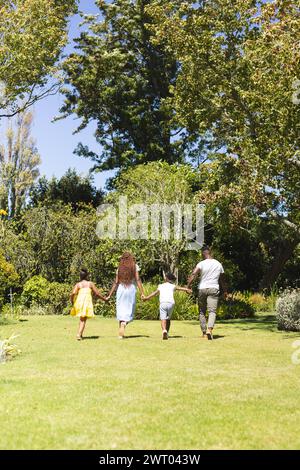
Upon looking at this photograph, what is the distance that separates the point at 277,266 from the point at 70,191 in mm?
13559

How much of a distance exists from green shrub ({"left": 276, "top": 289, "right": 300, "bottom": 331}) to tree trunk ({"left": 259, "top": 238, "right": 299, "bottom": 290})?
1368cm

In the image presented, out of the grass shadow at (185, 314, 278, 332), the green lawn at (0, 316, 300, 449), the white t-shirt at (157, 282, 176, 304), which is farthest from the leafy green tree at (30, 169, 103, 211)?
the green lawn at (0, 316, 300, 449)

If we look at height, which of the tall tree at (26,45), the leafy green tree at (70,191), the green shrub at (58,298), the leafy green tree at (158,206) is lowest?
the green shrub at (58,298)

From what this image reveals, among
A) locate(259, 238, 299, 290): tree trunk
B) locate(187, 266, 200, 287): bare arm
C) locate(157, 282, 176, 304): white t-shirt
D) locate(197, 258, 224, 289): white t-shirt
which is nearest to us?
locate(187, 266, 200, 287): bare arm

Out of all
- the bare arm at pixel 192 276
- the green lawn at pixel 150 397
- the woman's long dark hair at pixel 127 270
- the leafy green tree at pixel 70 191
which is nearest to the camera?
the green lawn at pixel 150 397

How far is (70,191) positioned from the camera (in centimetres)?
3572

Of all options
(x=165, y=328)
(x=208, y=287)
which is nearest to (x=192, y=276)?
(x=208, y=287)

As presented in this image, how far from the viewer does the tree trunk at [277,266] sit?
30297 millimetres

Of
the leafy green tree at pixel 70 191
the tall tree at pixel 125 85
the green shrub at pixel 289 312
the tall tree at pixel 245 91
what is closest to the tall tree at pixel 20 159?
the leafy green tree at pixel 70 191

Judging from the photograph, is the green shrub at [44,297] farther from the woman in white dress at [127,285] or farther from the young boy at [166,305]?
the woman in white dress at [127,285]

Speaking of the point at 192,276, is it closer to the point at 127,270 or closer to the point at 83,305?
the point at 127,270

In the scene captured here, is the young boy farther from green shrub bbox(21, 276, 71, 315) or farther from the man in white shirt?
green shrub bbox(21, 276, 71, 315)

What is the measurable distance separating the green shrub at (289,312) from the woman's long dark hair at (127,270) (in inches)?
213

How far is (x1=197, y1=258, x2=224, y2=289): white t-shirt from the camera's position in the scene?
1362 centimetres
